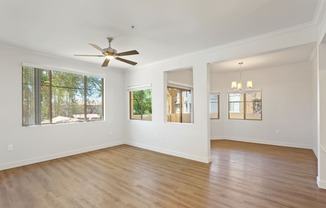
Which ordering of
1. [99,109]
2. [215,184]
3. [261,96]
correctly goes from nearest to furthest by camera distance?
[215,184] → [99,109] → [261,96]

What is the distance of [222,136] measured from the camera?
7.06 meters

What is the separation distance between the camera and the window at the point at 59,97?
431 centimetres

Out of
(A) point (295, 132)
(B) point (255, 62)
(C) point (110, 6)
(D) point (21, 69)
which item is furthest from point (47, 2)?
(A) point (295, 132)

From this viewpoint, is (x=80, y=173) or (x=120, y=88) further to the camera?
(x=120, y=88)

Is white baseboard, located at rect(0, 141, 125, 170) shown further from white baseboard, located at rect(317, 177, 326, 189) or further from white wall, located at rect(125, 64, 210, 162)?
white baseboard, located at rect(317, 177, 326, 189)

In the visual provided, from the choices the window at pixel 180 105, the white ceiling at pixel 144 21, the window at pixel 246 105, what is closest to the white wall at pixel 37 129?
the white ceiling at pixel 144 21

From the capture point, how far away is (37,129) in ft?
14.1

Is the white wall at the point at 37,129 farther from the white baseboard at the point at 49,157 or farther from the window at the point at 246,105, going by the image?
the window at the point at 246,105

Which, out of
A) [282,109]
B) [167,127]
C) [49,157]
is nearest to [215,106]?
[282,109]

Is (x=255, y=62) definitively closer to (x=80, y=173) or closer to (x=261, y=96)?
(x=261, y=96)

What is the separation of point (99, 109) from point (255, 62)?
527 centimetres

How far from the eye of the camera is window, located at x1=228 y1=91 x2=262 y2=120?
6.44 meters

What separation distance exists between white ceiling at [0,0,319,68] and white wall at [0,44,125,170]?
1.85ft

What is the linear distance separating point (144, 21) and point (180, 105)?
4.00 metres
